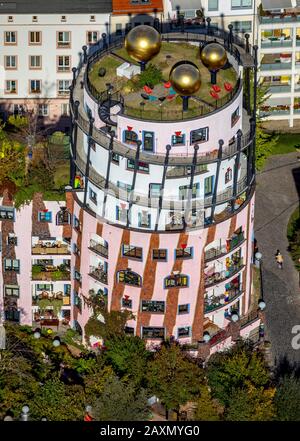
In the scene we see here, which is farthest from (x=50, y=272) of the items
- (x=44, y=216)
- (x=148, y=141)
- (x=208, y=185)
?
(x=148, y=141)

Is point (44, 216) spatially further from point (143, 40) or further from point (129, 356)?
point (143, 40)

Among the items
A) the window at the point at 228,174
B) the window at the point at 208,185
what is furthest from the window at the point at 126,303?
the window at the point at 228,174

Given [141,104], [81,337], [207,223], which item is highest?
[141,104]

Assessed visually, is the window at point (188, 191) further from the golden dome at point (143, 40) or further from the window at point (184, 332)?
the window at point (184, 332)

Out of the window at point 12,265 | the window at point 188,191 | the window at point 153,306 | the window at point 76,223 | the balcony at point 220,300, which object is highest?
the window at point 188,191

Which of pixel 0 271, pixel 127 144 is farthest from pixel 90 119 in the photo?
pixel 0 271
